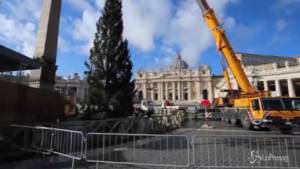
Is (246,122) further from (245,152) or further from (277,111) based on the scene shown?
(245,152)

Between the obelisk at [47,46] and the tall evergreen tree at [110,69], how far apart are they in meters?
2.67

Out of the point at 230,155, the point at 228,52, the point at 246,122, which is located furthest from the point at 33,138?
the point at 228,52

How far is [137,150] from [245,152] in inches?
136

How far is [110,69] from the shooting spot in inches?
681

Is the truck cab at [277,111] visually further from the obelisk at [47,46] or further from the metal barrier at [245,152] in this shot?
the obelisk at [47,46]

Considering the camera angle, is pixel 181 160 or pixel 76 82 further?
pixel 76 82

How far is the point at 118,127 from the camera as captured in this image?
1278 centimetres

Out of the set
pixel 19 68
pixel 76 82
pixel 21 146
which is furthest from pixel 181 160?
pixel 76 82

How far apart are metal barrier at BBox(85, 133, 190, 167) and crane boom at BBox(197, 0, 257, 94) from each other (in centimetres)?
1374

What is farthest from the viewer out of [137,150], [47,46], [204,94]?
[204,94]

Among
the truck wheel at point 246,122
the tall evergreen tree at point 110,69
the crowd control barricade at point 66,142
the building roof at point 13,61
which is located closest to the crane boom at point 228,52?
the truck wheel at point 246,122

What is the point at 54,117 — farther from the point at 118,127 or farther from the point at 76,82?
the point at 76,82

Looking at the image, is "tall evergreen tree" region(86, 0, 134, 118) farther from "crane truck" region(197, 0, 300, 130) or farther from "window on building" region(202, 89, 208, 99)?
"window on building" region(202, 89, 208, 99)

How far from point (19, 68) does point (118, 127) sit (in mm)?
6332
